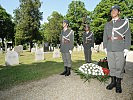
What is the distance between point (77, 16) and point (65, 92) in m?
51.3

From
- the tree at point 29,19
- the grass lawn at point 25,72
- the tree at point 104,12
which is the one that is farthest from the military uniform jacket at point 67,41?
the tree at point 104,12

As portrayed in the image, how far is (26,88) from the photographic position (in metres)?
6.06

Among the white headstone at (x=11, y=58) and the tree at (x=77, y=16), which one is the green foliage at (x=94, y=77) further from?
the tree at (x=77, y=16)

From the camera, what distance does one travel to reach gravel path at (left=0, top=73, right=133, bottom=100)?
510 cm

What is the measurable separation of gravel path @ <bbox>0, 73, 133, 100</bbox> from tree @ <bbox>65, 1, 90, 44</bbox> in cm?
4667

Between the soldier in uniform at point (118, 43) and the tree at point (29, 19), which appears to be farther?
the tree at point (29, 19)

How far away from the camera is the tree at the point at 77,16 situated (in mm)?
54125

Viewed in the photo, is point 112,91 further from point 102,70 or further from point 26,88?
point 26,88

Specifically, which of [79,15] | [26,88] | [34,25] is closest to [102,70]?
[26,88]

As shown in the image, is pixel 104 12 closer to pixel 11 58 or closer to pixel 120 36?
pixel 11 58

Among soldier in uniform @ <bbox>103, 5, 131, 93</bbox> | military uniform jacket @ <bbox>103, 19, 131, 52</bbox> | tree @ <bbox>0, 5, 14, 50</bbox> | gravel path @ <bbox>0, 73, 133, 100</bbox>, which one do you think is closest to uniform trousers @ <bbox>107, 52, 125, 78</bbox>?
soldier in uniform @ <bbox>103, 5, 131, 93</bbox>

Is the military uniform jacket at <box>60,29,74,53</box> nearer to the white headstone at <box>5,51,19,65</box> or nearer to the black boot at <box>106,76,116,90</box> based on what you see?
the black boot at <box>106,76,116,90</box>

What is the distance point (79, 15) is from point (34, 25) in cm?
2253

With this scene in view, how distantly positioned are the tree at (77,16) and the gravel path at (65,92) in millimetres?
46669
